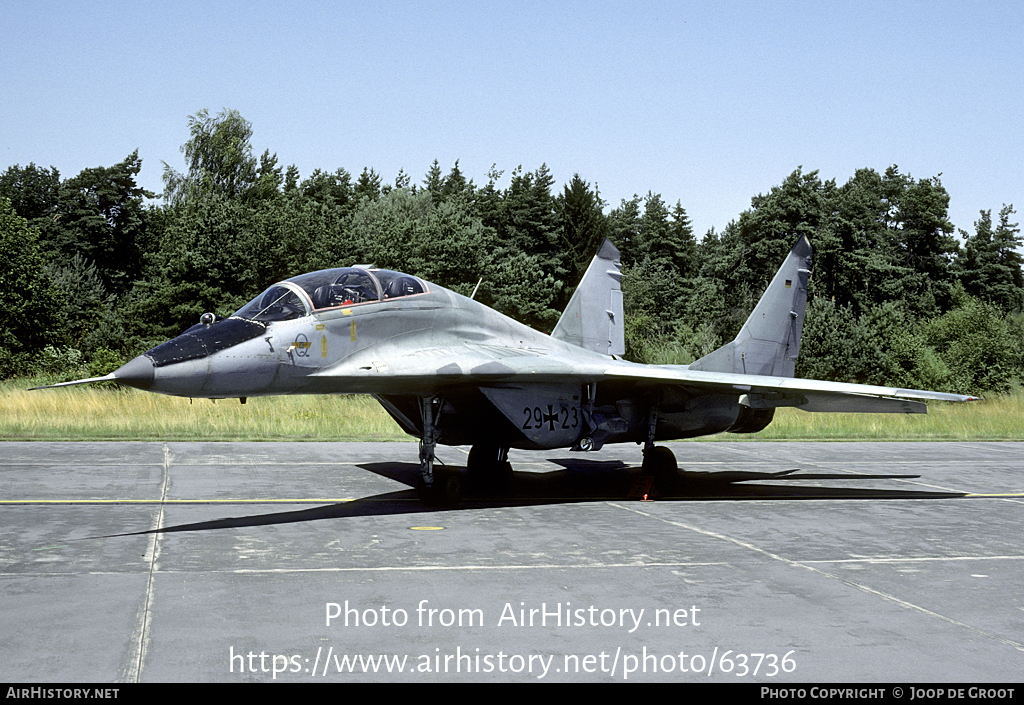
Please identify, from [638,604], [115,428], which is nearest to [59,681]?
[638,604]

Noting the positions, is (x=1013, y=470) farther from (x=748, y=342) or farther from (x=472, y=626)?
(x=472, y=626)

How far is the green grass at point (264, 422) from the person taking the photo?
1984 cm

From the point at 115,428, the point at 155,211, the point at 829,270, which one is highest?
the point at 155,211

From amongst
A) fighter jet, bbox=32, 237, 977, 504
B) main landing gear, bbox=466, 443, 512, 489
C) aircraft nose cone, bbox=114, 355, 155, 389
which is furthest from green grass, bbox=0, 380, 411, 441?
aircraft nose cone, bbox=114, 355, 155, 389

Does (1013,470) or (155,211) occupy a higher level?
(155,211)

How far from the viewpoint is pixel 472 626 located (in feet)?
19.4

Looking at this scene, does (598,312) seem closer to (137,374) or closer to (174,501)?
(174,501)

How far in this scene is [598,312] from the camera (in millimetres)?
16609

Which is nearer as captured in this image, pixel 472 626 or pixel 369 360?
pixel 472 626

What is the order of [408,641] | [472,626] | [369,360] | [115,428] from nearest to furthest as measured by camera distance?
[408,641], [472,626], [369,360], [115,428]

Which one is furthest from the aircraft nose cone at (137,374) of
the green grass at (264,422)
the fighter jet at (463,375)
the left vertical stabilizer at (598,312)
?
the green grass at (264,422)

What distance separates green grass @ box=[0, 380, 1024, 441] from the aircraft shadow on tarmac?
6.28 metres

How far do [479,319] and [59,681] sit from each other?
26.4 feet

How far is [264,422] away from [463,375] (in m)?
12.5
